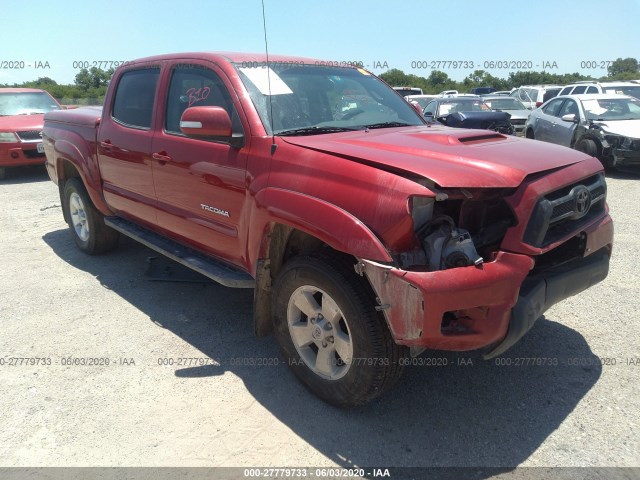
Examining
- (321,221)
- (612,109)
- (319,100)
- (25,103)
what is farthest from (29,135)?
(612,109)

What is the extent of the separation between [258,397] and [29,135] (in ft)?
31.4

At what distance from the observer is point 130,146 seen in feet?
14.2

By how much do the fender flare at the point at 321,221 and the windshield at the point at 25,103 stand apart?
1060cm

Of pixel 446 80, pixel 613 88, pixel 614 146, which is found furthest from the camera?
pixel 446 80

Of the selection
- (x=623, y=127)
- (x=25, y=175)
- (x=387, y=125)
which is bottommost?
(x=25, y=175)

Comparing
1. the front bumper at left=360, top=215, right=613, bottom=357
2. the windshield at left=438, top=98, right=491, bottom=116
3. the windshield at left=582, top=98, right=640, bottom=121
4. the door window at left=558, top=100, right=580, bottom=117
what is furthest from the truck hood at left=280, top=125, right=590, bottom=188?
the windshield at left=438, top=98, right=491, bottom=116

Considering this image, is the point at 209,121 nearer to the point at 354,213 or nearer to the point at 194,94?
the point at 194,94

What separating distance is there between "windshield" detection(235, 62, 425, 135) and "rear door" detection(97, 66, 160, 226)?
3.94ft

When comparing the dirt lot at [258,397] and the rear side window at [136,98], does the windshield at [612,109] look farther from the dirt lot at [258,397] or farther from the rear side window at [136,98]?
the rear side window at [136,98]

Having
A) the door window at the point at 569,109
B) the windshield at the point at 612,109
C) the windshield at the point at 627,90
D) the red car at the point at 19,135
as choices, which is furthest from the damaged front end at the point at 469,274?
the windshield at the point at 627,90

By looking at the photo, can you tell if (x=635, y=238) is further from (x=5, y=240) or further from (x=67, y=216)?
(x=5, y=240)

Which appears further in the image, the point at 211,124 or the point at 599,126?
the point at 599,126

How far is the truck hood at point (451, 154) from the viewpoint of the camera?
2.40 m

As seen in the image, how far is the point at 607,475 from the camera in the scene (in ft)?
7.80
